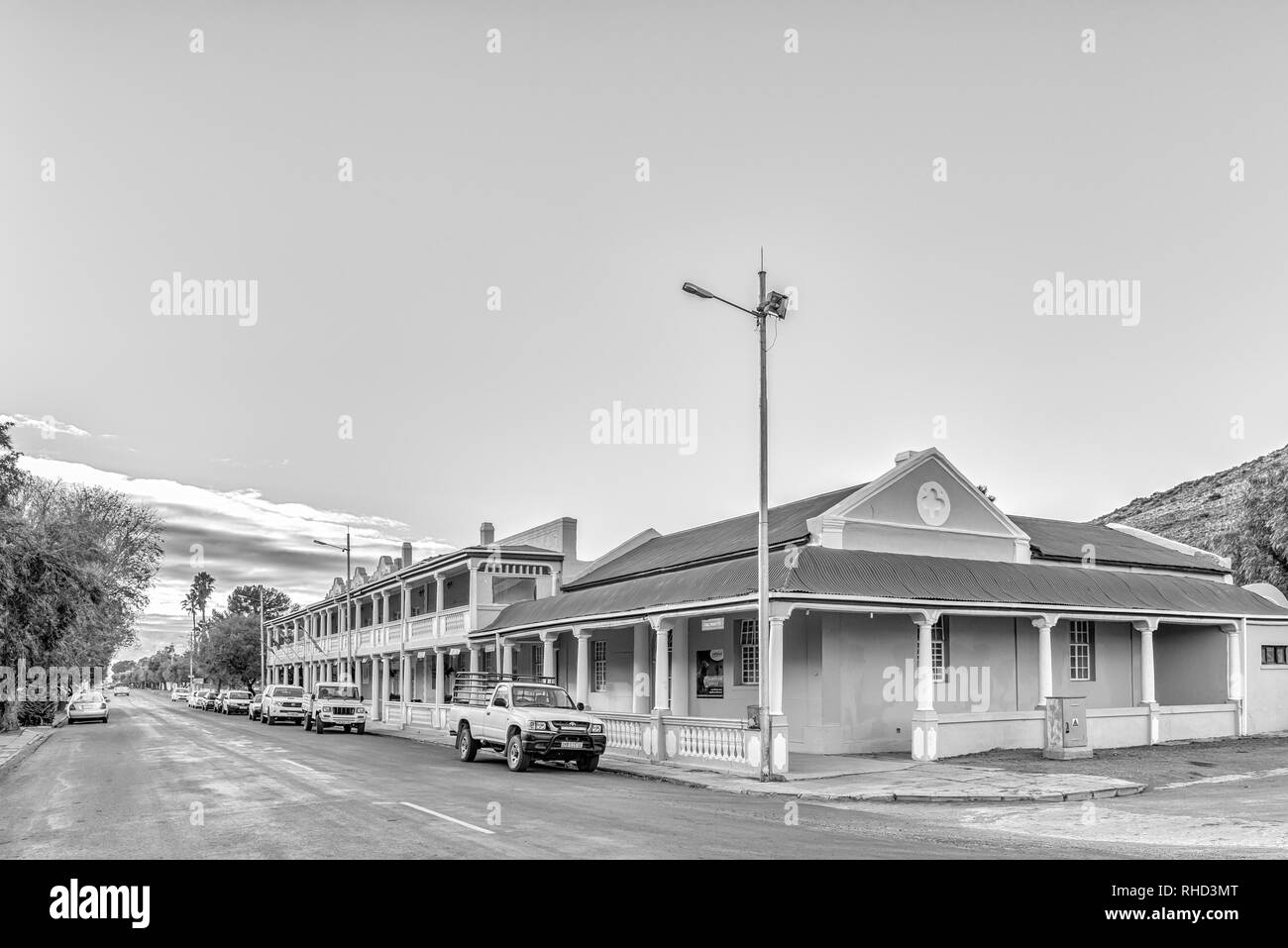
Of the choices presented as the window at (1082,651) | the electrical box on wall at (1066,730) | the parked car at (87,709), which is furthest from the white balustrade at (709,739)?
the parked car at (87,709)

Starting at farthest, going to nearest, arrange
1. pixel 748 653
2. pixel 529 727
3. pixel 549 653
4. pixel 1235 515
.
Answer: pixel 1235 515 < pixel 549 653 < pixel 748 653 < pixel 529 727

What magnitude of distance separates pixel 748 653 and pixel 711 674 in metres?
2.05

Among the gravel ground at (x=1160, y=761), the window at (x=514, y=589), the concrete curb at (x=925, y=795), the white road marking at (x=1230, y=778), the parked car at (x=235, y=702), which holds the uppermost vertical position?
the window at (x=514, y=589)

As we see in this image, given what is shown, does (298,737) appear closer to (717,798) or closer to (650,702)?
(650,702)

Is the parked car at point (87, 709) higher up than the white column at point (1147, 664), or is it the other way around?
A: the white column at point (1147, 664)

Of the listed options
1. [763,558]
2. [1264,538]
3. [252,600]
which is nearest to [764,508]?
[763,558]

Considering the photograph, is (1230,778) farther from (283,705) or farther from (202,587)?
(202,587)

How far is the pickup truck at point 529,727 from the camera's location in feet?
72.5

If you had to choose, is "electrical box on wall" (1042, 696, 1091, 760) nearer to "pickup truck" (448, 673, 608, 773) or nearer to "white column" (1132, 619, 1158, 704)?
"white column" (1132, 619, 1158, 704)

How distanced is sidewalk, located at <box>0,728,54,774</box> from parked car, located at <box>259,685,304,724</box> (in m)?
8.90

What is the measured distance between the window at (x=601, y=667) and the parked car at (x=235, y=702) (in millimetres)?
38127

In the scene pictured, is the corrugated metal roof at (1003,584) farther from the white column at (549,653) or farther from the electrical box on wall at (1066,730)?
the white column at (549,653)

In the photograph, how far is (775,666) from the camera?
21.5m
